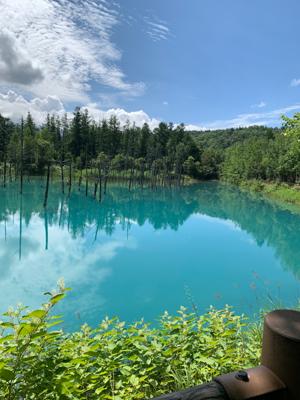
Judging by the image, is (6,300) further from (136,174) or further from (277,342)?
(136,174)

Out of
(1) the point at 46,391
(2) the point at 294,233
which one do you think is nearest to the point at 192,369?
(1) the point at 46,391

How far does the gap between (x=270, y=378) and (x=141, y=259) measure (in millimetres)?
13328

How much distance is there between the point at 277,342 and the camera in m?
0.85

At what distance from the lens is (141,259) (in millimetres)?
13969

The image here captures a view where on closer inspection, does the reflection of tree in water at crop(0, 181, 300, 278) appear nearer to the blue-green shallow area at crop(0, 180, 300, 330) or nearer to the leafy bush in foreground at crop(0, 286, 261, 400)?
the blue-green shallow area at crop(0, 180, 300, 330)

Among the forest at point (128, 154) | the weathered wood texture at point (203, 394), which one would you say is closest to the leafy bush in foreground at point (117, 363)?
the weathered wood texture at point (203, 394)

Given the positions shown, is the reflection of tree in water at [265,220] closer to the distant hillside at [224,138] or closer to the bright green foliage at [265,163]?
the bright green foliage at [265,163]

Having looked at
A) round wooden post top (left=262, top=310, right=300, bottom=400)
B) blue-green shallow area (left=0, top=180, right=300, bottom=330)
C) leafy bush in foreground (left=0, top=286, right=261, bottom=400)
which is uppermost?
round wooden post top (left=262, top=310, right=300, bottom=400)

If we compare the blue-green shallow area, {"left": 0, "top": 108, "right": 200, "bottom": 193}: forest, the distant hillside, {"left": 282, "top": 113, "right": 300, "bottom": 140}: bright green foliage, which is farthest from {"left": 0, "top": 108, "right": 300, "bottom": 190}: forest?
{"left": 282, "top": 113, "right": 300, "bottom": 140}: bright green foliage

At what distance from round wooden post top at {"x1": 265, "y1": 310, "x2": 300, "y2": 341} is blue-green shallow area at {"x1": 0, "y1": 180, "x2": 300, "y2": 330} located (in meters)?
4.75

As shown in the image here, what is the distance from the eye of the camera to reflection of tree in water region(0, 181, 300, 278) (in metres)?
19.8

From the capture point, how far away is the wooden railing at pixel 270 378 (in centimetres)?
80

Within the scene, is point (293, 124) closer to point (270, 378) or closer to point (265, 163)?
point (270, 378)

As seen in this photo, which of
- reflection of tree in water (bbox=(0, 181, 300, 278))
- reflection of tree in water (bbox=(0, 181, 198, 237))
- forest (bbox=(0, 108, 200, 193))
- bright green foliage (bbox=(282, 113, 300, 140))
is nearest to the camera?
bright green foliage (bbox=(282, 113, 300, 140))
